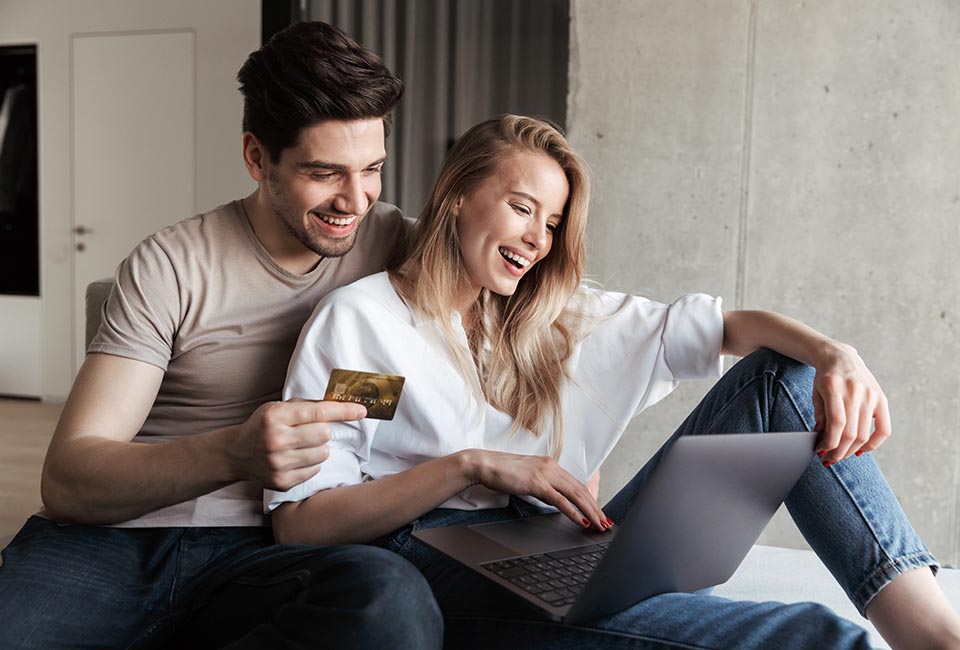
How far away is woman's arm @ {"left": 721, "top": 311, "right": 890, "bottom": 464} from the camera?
4.21 ft

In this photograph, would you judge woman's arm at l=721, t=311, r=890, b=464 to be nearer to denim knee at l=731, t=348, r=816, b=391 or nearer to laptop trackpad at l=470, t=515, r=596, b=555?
denim knee at l=731, t=348, r=816, b=391

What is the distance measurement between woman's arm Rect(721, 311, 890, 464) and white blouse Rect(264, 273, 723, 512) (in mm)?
229

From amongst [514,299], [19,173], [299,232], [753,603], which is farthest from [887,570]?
[19,173]

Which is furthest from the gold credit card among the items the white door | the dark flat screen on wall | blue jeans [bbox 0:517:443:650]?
the dark flat screen on wall

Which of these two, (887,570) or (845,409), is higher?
(845,409)

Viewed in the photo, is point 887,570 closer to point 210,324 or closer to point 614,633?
point 614,633

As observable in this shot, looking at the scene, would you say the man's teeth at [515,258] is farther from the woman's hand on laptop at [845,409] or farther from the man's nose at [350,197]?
the woman's hand on laptop at [845,409]

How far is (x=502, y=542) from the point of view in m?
1.32

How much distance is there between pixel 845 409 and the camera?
4.23ft

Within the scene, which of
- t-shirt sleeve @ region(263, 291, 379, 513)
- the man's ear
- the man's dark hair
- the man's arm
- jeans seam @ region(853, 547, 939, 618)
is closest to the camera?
the man's arm

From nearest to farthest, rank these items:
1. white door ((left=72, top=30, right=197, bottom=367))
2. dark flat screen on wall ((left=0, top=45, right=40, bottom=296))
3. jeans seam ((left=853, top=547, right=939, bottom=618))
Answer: jeans seam ((left=853, top=547, right=939, bottom=618)) → white door ((left=72, top=30, right=197, bottom=367)) → dark flat screen on wall ((left=0, top=45, right=40, bottom=296))

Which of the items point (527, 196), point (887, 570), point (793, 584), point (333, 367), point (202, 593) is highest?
point (527, 196)

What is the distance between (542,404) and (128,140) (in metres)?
4.58

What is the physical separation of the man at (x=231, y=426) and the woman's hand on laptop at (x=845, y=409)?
60cm
